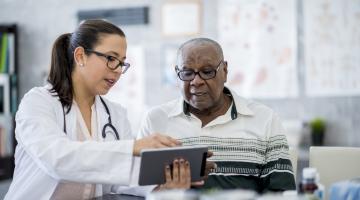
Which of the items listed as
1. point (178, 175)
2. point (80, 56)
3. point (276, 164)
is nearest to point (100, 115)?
point (80, 56)

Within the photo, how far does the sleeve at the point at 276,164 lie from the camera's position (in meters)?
1.92

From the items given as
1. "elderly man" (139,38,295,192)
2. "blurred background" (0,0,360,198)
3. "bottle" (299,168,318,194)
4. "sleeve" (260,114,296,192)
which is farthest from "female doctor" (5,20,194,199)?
"blurred background" (0,0,360,198)

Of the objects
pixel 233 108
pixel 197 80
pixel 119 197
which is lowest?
pixel 119 197

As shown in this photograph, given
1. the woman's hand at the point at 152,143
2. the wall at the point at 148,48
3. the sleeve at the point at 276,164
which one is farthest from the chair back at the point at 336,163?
the wall at the point at 148,48

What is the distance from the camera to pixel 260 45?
12.6 ft

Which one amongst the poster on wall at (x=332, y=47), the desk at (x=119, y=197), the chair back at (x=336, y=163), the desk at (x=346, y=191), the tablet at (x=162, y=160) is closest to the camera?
the desk at (x=346, y=191)

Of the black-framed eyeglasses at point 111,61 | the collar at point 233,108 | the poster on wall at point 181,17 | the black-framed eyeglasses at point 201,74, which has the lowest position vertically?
the collar at point 233,108

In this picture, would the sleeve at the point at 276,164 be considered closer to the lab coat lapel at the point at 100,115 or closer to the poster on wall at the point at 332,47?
the lab coat lapel at the point at 100,115

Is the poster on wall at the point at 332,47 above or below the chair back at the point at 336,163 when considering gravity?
above

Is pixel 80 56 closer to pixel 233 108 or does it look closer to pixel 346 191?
pixel 233 108

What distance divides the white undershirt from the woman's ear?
153 millimetres

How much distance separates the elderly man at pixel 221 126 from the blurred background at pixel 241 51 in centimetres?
116

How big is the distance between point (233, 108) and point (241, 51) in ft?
6.03

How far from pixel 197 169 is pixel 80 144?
0.36 m
